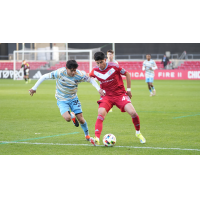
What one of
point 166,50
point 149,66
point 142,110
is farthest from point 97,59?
point 166,50

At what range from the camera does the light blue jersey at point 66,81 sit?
7.66 meters

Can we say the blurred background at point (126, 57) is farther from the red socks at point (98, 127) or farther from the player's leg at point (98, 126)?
the red socks at point (98, 127)

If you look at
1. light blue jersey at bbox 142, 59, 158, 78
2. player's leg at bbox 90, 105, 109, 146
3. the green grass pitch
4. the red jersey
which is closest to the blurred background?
light blue jersey at bbox 142, 59, 158, 78

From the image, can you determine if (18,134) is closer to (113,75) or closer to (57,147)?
(57,147)

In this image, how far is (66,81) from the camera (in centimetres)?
769

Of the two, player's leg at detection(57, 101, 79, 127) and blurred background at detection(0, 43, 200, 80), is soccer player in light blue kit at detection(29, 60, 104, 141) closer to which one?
player's leg at detection(57, 101, 79, 127)

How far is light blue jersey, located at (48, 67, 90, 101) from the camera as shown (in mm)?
7660

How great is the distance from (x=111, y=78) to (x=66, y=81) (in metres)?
0.95

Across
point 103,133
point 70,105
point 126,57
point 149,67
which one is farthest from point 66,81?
point 126,57

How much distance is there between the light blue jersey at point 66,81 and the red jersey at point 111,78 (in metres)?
0.27

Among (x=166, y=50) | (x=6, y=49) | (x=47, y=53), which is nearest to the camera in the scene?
(x=47, y=53)

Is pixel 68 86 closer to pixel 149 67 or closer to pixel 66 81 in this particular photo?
pixel 66 81

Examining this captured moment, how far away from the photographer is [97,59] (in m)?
7.29
